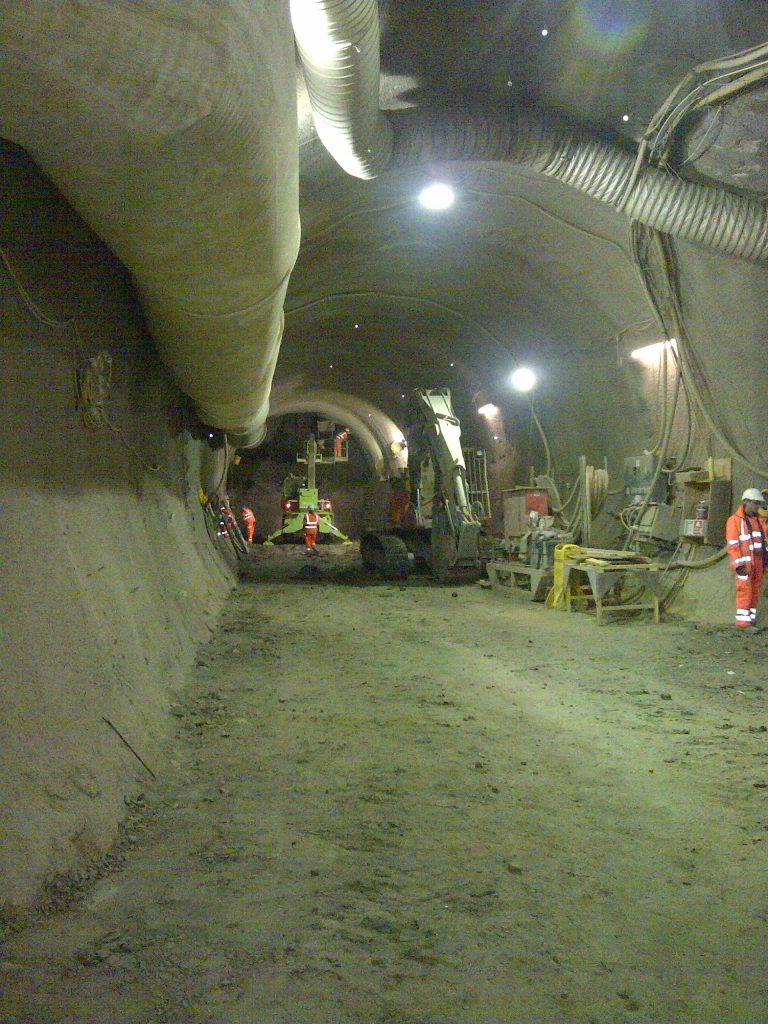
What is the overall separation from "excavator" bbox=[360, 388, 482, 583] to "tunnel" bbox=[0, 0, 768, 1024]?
1.22 meters

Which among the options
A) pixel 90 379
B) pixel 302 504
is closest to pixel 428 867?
pixel 90 379

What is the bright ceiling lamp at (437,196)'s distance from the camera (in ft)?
27.4

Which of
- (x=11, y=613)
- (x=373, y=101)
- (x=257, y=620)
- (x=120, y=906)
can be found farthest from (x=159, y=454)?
(x=120, y=906)

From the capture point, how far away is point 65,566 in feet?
9.91

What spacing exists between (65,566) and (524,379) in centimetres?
1100

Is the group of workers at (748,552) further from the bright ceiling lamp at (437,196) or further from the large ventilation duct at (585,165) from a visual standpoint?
the bright ceiling lamp at (437,196)

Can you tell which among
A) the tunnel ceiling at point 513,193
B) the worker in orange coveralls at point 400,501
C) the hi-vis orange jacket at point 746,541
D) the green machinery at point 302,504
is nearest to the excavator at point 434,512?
the worker in orange coveralls at point 400,501

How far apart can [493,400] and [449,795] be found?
39.4ft

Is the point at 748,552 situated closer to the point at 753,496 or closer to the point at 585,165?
the point at 753,496

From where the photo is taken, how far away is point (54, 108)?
5.72ft

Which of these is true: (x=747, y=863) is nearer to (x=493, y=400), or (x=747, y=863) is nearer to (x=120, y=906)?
(x=120, y=906)

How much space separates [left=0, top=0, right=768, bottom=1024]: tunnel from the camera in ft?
6.50

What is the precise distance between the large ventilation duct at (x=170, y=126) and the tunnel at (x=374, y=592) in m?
0.01

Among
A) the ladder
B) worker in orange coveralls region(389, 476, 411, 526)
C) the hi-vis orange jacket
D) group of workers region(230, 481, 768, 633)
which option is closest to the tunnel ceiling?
the ladder
